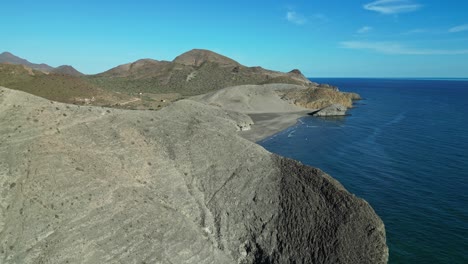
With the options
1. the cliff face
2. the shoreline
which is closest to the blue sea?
the shoreline

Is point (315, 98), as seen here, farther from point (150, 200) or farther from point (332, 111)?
point (150, 200)

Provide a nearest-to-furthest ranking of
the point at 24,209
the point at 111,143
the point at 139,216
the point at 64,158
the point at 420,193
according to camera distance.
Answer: the point at 24,209, the point at 139,216, the point at 64,158, the point at 111,143, the point at 420,193

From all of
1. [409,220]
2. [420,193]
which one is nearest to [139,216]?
[409,220]

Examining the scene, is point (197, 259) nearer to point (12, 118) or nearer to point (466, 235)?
point (12, 118)

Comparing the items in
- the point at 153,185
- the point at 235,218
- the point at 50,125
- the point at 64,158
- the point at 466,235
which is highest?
the point at 50,125

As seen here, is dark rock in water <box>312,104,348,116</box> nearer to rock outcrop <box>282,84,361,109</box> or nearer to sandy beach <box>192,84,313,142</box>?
sandy beach <box>192,84,313,142</box>

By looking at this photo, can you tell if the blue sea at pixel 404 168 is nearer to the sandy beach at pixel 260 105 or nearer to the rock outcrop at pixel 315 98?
the sandy beach at pixel 260 105

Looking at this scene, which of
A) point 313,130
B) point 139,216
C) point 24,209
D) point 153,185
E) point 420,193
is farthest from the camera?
point 313,130
